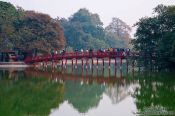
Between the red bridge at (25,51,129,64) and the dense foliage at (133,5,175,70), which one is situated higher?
the dense foliage at (133,5,175,70)

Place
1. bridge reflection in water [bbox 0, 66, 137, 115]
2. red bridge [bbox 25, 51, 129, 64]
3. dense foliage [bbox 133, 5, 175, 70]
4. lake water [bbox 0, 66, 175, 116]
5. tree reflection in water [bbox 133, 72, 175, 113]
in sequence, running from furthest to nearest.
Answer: red bridge [bbox 25, 51, 129, 64]
dense foliage [bbox 133, 5, 175, 70]
bridge reflection in water [bbox 0, 66, 137, 115]
tree reflection in water [bbox 133, 72, 175, 113]
lake water [bbox 0, 66, 175, 116]

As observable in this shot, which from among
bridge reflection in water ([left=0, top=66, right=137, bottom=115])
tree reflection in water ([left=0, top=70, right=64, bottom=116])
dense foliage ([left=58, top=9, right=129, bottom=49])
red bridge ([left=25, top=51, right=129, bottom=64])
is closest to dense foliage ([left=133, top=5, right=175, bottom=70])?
red bridge ([left=25, top=51, right=129, bottom=64])

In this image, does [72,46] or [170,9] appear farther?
[72,46]

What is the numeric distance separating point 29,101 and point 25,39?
3069 cm

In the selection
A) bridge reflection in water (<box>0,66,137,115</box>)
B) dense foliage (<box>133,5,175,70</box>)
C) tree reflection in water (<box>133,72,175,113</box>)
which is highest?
dense foliage (<box>133,5,175,70</box>)

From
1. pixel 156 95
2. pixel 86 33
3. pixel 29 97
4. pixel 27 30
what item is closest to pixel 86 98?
pixel 29 97

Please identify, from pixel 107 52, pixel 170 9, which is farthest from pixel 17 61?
pixel 170 9

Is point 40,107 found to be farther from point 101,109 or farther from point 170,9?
point 170,9

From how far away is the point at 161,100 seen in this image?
62.1 feet

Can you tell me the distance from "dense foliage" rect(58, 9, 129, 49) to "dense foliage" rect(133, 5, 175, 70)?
35.9 m

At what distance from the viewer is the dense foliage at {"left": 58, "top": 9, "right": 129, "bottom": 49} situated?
247ft

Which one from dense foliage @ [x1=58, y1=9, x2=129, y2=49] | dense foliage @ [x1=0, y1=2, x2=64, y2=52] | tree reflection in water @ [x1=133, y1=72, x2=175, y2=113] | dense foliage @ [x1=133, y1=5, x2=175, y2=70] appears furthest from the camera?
dense foliage @ [x1=58, y1=9, x2=129, y2=49]

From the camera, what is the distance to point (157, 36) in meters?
37.8

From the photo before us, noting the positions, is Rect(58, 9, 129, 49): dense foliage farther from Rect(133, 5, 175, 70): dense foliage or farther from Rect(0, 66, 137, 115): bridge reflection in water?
Rect(0, 66, 137, 115): bridge reflection in water
